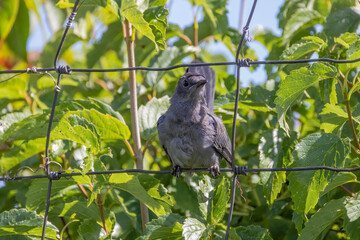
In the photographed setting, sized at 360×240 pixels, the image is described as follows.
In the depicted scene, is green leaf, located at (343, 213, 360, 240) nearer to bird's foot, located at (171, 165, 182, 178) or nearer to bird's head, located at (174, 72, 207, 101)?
A: bird's foot, located at (171, 165, 182, 178)

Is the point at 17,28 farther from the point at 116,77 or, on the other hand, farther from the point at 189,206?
the point at 189,206

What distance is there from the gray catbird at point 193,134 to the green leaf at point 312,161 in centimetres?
85

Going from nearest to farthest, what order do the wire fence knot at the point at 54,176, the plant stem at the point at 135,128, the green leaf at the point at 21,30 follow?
the wire fence knot at the point at 54,176 < the plant stem at the point at 135,128 < the green leaf at the point at 21,30

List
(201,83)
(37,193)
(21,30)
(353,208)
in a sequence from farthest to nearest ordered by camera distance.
→ (21,30)
(201,83)
(37,193)
(353,208)

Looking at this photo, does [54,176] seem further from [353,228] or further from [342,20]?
[342,20]

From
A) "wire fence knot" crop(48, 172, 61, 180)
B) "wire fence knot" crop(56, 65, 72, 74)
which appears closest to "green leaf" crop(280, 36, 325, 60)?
"wire fence knot" crop(56, 65, 72, 74)

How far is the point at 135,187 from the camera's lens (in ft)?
8.91

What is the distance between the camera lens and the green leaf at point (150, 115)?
326 cm

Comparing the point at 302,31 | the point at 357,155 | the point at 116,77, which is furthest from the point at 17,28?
the point at 357,155

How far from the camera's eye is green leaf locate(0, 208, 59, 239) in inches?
104

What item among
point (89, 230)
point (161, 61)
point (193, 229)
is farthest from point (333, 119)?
point (89, 230)

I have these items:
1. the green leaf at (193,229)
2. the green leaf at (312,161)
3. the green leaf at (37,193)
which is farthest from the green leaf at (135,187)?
the green leaf at (312,161)

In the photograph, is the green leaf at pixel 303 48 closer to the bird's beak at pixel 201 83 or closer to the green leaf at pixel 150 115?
the bird's beak at pixel 201 83

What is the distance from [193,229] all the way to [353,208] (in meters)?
0.77
